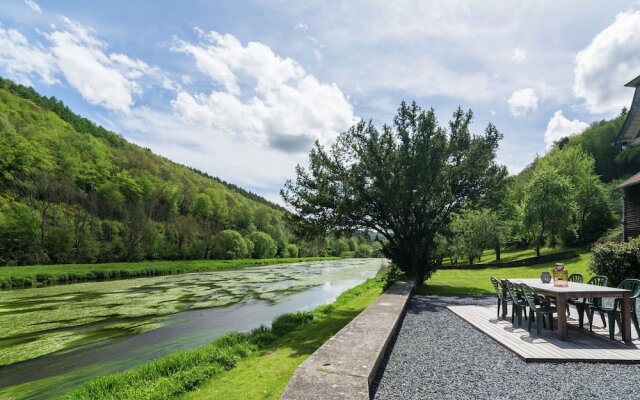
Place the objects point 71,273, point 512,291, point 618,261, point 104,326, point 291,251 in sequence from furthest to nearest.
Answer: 1. point 291,251
2. point 71,273
3. point 104,326
4. point 618,261
5. point 512,291

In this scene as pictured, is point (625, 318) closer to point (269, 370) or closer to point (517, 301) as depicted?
point (517, 301)

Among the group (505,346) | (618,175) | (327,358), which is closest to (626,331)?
(505,346)

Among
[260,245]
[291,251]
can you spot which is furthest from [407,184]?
[291,251]

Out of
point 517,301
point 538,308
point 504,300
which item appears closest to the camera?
point 538,308

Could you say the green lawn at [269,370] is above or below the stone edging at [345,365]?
below

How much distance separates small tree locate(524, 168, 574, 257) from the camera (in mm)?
33125

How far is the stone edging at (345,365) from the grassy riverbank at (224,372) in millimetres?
1042

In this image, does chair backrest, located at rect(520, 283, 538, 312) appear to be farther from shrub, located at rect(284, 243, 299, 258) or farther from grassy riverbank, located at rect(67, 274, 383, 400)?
shrub, located at rect(284, 243, 299, 258)

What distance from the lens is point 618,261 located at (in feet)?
45.4

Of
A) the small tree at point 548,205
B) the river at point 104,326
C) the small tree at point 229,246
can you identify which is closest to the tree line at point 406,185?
the river at point 104,326

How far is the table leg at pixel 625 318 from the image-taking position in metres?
6.78

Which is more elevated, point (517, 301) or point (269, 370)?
point (517, 301)

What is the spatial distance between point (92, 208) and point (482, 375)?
6699cm

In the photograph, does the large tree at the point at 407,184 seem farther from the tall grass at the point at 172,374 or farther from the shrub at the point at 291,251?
the shrub at the point at 291,251
